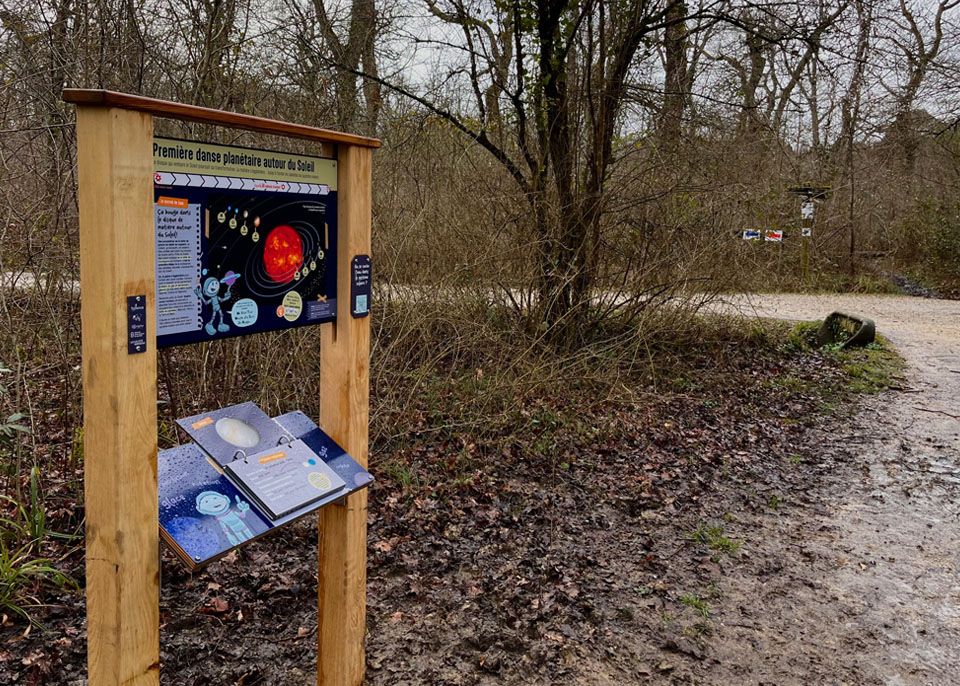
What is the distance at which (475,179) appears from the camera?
26.9ft

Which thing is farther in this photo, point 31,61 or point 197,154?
point 31,61

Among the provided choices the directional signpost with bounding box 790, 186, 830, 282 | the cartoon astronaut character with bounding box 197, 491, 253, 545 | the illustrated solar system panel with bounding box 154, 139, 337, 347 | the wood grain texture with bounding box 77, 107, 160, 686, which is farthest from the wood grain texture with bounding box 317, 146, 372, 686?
the directional signpost with bounding box 790, 186, 830, 282

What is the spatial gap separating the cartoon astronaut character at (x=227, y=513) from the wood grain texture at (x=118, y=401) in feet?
0.53

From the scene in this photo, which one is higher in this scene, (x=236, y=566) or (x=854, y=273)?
(x=854, y=273)

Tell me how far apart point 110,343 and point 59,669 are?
6.25 ft

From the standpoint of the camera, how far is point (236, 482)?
2.24m

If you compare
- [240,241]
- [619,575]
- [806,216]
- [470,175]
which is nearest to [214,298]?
[240,241]

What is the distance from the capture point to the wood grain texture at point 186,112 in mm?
1763

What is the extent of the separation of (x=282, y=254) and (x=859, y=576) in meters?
3.70

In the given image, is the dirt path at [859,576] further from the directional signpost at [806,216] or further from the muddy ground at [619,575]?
the directional signpost at [806,216]

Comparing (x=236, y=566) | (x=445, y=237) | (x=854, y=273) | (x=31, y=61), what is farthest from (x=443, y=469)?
(x=854, y=273)

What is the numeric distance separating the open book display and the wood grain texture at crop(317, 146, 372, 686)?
213mm

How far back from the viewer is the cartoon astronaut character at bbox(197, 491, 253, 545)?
2126mm

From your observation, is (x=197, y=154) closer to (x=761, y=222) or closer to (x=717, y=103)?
(x=717, y=103)
